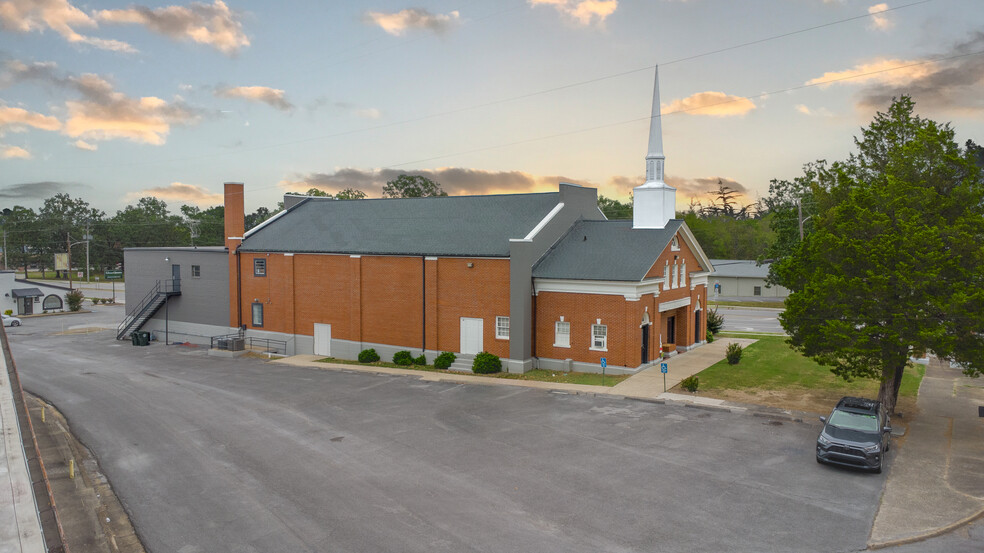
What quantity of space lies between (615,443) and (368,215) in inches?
1122

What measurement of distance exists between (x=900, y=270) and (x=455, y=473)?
16.8 metres

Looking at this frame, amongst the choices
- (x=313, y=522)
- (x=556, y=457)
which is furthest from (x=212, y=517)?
(x=556, y=457)

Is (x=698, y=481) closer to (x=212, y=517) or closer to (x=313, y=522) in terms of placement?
(x=313, y=522)

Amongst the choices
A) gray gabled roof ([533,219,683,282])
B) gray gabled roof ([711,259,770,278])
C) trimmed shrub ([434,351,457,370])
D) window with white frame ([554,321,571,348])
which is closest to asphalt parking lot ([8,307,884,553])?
trimmed shrub ([434,351,457,370])

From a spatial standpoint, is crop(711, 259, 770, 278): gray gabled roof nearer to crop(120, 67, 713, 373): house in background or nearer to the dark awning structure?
crop(120, 67, 713, 373): house in background

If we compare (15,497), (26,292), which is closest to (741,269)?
(15,497)

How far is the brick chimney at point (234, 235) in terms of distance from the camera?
45.8 meters

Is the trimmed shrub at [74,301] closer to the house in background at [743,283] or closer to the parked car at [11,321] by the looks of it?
the parked car at [11,321]

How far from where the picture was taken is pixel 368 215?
44281 mm

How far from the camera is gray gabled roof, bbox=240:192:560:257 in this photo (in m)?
36.7

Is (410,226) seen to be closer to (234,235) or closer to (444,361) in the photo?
(444,361)

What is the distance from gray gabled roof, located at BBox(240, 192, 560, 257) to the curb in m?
22.8

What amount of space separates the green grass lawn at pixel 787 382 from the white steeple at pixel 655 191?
8.94 m

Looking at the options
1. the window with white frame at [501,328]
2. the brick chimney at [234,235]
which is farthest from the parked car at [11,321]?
the window with white frame at [501,328]
